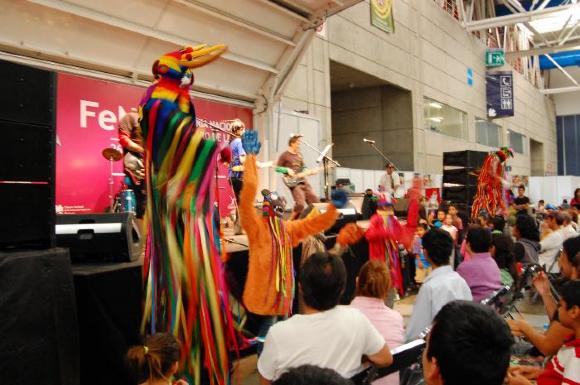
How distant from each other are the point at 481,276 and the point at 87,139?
4979 millimetres

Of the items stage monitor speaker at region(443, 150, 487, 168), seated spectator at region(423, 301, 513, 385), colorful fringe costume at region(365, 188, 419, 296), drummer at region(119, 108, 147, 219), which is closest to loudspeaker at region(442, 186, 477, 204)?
stage monitor speaker at region(443, 150, 487, 168)

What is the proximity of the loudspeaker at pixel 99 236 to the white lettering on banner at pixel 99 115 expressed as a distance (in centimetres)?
341

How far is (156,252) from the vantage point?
238 cm

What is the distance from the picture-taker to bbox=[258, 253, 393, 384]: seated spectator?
1771 mm

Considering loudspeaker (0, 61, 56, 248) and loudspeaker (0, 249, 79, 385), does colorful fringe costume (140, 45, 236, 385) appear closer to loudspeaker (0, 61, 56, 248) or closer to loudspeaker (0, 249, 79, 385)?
loudspeaker (0, 249, 79, 385)

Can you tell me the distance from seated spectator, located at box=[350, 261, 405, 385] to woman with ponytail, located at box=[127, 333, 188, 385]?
0.97 m

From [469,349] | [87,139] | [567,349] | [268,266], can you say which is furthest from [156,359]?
[87,139]

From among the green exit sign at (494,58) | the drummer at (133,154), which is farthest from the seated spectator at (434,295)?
the green exit sign at (494,58)

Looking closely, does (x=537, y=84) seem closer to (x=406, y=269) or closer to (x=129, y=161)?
(x=406, y=269)

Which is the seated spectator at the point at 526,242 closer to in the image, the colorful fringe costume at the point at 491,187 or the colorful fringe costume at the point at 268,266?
the colorful fringe costume at the point at 491,187

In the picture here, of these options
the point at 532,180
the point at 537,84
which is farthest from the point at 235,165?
the point at 537,84

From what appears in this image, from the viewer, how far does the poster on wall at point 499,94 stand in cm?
2130

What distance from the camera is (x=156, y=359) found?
2.11 m

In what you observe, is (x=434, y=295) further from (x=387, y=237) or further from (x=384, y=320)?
(x=387, y=237)
